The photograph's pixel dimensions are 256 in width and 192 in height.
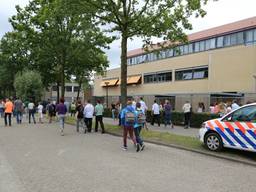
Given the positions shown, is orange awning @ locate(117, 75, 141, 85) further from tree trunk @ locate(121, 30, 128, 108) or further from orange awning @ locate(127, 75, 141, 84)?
tree trunk @ locate(121, 30, 128, 108)

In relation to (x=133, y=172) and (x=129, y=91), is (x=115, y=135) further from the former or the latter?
(x=129, y=91)

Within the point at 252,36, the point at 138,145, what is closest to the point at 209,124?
the point at 138,145

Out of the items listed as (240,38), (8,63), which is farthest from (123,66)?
(8,63)

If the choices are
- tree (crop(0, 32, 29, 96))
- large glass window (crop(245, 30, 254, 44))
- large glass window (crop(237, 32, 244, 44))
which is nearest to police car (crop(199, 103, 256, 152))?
large glass window (crop(245, 30, 254, 44))

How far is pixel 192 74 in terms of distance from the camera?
4047cm

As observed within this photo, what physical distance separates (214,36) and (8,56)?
28991 millimetres

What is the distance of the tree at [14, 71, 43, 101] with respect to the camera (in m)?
47.9

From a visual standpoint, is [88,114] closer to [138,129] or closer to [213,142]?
[138,129]

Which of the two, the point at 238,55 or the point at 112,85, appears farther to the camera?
the point at 112,85

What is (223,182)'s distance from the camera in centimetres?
727

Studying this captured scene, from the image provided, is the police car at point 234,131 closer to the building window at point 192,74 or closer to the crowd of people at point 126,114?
the crowd of people at point 126,114

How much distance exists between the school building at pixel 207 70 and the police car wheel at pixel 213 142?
567 inches

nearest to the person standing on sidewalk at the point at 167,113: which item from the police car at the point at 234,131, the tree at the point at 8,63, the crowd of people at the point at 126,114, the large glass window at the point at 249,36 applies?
the crowd of people at the point at 126,114

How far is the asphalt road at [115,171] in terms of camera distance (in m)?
6.76
